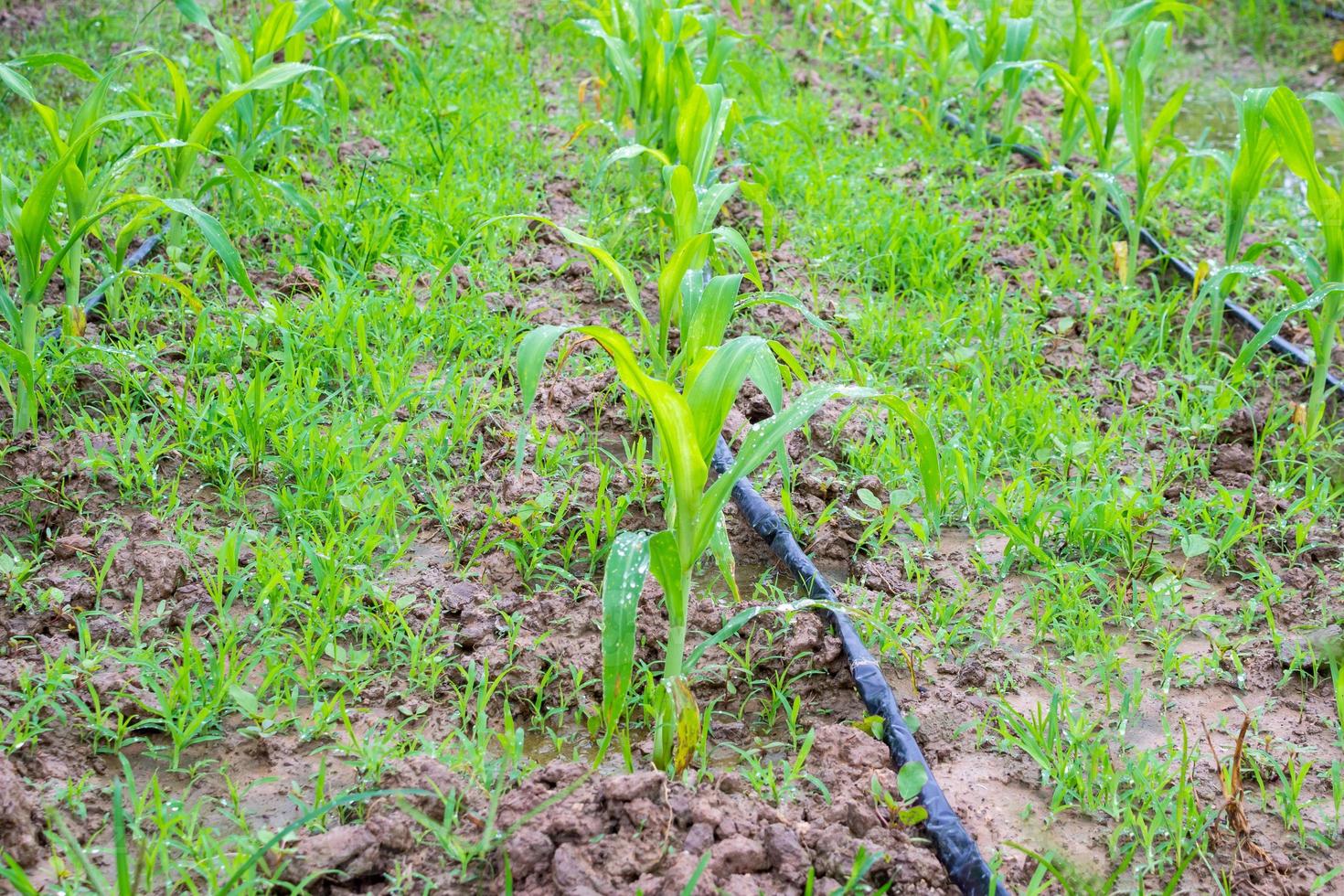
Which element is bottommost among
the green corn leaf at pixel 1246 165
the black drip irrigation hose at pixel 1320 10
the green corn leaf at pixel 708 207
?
the green corn leaf at pixel 708 207

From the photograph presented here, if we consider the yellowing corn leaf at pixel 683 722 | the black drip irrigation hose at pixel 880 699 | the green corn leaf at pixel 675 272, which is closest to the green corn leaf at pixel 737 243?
the green corn leaf at pixel 675 272

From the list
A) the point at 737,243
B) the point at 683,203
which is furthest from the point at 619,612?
the point at 683,203

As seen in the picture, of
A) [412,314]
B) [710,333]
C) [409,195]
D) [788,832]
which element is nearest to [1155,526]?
[710,333]

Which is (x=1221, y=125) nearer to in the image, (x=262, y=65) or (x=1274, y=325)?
(x=1274, y=325)

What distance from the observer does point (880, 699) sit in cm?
204

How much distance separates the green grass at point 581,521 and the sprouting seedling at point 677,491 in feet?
0.52

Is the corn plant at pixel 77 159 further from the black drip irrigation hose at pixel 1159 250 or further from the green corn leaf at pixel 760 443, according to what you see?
the black drip irrigation hose at pixel 1159 250

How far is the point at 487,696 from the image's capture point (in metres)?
2.04

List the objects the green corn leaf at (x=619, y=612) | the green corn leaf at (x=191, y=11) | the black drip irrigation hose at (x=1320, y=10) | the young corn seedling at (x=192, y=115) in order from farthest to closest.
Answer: the black drip irrigation hose at (x=1320, y=10)
the green corn leaf at (x=191, y=11)
the young corn seedling at (x=192, y=115)
the green corn leaf at (x=619, y=612)

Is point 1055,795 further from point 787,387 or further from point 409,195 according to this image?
point 409,195

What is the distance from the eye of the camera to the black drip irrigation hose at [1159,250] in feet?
10.6

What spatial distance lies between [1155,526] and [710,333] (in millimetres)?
1129

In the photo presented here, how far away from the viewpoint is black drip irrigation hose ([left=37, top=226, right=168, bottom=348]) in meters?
2.77

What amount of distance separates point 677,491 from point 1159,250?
258 cm
